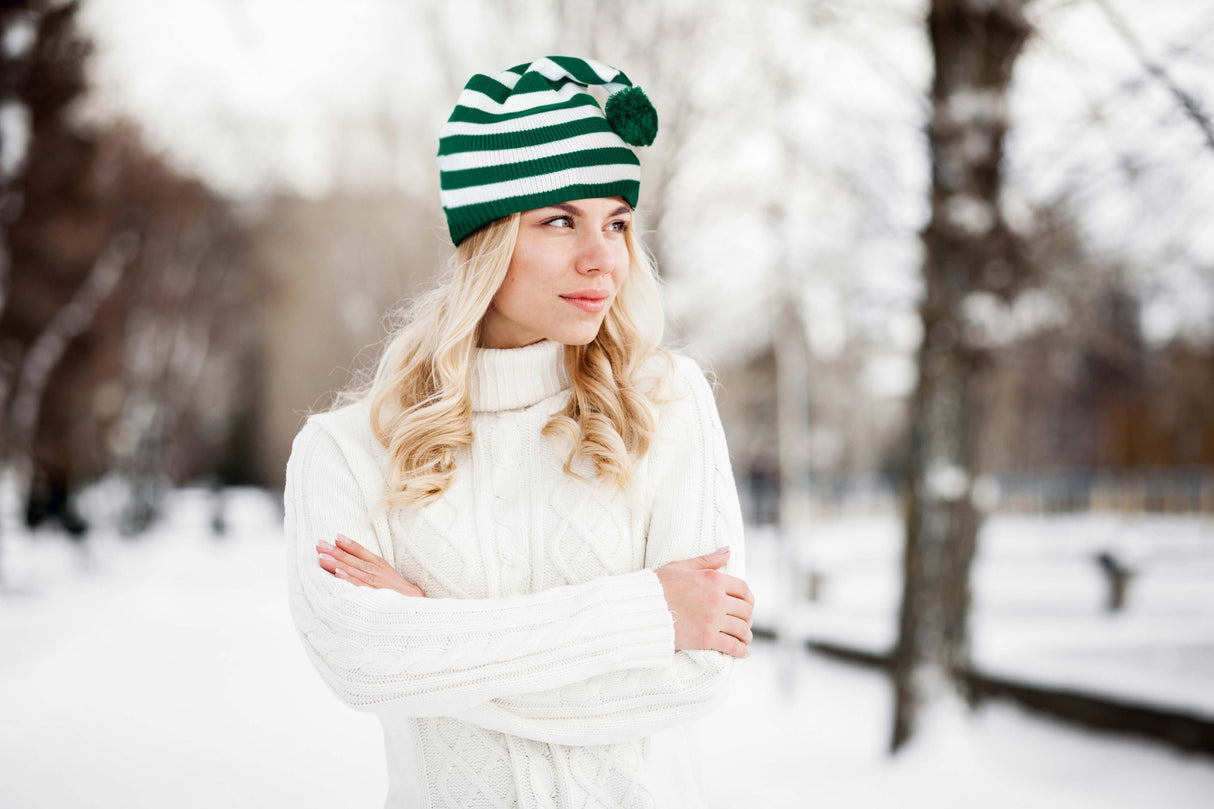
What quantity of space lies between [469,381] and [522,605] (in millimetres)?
538

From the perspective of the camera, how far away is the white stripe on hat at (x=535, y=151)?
186 cm

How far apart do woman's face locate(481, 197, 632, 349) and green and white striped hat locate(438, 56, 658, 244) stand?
0.04 m

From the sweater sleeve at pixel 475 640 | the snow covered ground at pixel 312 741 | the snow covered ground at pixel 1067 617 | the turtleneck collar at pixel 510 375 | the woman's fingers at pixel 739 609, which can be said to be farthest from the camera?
the snow covered ground at pixel 1067 617

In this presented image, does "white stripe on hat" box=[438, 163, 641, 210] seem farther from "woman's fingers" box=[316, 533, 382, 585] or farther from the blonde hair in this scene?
"woman's fingers" box=[316, 533, 382, 585]

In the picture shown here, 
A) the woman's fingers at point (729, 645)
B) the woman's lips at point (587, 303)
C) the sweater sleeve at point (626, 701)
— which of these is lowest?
the sweater sleeve at point (626, 701)

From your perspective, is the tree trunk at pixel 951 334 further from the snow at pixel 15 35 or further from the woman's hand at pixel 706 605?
the snow at pixel 15 35

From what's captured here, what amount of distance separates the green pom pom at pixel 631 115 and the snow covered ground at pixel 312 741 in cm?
366

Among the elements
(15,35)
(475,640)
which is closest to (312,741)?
(475,640)

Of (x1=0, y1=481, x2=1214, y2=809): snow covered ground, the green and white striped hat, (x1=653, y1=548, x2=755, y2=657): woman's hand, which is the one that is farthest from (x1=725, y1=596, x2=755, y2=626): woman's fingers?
(x1=0, y1=481, x2=1214, y2=809): snow covered ground

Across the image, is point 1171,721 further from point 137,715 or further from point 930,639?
point 137,715

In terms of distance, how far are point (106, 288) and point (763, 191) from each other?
1626 centimetres

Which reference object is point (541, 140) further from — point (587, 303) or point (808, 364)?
point (808, 364)

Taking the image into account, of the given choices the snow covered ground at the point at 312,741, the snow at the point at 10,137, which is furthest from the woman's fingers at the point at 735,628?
the snow at the point at 10,137

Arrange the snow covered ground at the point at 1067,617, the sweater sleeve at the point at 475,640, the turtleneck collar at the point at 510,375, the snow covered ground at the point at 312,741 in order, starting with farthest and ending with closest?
the snow covered ground at the point at 1067,617 → the snow covered ground at the point at 312,741 → the turtleneck collar at the point at 510,375 → the sweater sleeve at the point at 475,640
